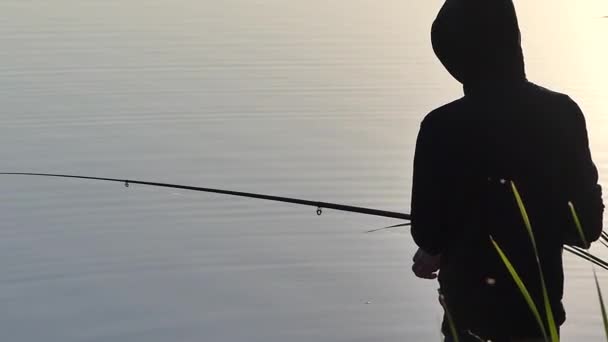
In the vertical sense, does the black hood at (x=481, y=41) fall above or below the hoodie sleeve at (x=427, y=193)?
above

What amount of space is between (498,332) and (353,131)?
7690 millimetres

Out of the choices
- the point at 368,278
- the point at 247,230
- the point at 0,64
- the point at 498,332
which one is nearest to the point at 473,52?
the point at 498,332

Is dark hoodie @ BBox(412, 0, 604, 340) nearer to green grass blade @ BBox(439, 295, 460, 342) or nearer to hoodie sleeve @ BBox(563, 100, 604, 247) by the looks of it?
hoodie sleeve @ BBox(563, 100, 604, 247)

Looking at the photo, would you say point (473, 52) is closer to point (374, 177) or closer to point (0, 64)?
point (374, 177)

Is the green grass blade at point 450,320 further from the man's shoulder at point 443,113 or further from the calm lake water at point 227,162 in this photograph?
the man's shoulder at point 443,113

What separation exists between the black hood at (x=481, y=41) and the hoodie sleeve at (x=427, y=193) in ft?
A: 0.59

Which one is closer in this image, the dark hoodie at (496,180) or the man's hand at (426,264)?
the dark hoodie at (496,180)

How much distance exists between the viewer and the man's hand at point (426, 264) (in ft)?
10.1

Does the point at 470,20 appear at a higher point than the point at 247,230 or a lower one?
higher

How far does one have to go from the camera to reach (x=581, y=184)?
9.64 ft

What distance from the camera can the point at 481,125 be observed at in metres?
2.90

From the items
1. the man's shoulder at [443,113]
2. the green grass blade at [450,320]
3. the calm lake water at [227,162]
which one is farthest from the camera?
the calm lake water at [227,162]

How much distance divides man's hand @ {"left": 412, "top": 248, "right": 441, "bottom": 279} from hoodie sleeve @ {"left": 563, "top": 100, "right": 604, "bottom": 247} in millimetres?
292

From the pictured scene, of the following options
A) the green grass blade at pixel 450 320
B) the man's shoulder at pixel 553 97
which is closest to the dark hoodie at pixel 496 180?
the man's shoulder at pixel 553 97
